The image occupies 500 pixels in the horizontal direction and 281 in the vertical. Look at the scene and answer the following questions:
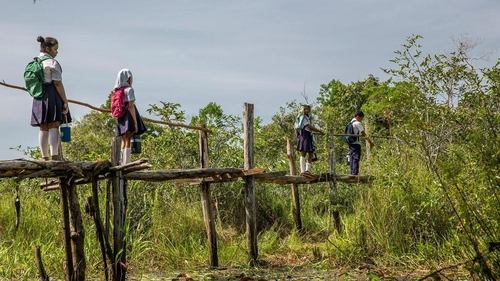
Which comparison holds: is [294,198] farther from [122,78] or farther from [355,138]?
[122,78]

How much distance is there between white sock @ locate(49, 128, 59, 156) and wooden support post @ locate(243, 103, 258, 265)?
3546 millimetres

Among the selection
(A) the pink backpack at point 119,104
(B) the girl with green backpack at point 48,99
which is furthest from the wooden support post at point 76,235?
(A) the pink backpack at point 119,104

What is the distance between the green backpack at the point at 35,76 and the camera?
657cm

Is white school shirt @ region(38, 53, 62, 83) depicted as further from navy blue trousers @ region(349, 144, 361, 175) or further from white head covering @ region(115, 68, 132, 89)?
navy blue trousers @ region(349, 144, 361, 175)

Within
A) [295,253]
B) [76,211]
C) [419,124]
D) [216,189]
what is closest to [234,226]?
[216,189]

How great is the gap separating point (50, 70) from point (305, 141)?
550cm

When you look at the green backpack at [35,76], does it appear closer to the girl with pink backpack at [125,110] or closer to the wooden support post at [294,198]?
the girl with pink backpack at [125,110]

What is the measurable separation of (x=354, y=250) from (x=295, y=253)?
1689 mm

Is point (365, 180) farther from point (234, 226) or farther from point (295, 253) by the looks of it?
point (234, 226)

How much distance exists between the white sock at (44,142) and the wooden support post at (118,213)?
743mm

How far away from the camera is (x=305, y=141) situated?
11164 millimetres

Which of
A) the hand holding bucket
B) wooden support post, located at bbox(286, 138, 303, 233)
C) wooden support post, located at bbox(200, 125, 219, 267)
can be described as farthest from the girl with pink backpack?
wooden support post, located at bbox(286, 138, 303, 233)

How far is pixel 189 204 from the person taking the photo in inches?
428

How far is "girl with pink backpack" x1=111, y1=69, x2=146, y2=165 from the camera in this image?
767 cm
